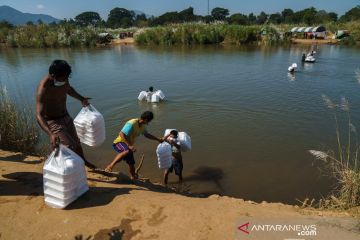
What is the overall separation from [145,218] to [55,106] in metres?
1.89

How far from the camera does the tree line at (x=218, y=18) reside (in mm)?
62234

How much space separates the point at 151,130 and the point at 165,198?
4.91m

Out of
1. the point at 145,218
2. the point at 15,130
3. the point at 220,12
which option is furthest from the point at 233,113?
the point at 220,12

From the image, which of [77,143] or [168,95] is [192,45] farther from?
[77,143]

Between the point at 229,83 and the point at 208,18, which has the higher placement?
the point at 208,18

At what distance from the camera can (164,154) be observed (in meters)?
5.60

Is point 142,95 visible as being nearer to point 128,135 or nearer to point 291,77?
point 128,135

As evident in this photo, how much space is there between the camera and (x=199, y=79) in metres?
15.6

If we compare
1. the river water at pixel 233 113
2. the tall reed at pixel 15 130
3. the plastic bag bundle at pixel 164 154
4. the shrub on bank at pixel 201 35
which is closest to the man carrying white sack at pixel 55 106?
the plastic bag bundle at pixel 164 154

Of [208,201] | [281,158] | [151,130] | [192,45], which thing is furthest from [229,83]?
[192,45]

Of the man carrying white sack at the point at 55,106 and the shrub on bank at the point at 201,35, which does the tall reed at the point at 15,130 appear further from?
the shrub on bank at the point at 201,35

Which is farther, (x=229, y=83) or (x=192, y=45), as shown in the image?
(x=192, y=45)

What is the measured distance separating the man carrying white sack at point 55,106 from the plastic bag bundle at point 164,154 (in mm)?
1462

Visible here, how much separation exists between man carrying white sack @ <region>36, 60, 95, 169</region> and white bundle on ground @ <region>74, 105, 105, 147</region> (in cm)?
37
